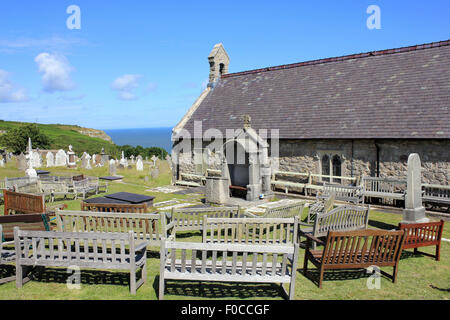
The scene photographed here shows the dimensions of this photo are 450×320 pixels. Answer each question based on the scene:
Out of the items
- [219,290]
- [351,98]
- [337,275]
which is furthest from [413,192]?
[351,98]

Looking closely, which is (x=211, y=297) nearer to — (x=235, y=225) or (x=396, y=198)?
(x=235, y=225)

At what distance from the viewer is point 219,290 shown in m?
5.79

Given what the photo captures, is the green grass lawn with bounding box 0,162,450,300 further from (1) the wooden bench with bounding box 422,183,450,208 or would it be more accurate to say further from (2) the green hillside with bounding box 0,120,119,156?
(2) the green hillside with bounding box 0,120,119,156

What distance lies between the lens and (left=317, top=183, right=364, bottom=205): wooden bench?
44.9 feet

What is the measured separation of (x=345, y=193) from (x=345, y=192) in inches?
8.2

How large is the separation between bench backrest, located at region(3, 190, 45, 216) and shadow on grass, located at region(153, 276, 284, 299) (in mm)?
5742

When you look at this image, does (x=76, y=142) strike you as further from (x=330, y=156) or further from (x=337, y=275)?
(x=337, y=275)

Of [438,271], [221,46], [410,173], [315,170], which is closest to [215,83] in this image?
[221,46]

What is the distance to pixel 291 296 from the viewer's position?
530 cm

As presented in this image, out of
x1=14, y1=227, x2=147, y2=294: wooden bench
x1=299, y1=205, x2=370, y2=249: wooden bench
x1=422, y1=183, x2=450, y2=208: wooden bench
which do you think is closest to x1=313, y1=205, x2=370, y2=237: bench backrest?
x1=299, y1=205, x2=370, y2=249: wooden bench

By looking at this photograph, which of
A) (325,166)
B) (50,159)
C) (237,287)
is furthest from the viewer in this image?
(50,159)

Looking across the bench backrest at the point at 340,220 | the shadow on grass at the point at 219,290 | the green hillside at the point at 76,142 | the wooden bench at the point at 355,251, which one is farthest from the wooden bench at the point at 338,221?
the green hillside at the point at 76,142

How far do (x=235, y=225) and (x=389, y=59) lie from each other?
49.0 feet
